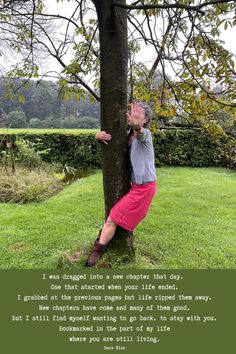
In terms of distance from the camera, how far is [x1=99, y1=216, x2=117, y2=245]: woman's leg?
323 cm

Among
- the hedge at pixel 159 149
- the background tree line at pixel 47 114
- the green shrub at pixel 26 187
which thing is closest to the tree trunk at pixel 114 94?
the green shrub at pixel 26 187

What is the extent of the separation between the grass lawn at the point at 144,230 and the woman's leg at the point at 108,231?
233mm

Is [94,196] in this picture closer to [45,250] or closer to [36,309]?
[45,250]

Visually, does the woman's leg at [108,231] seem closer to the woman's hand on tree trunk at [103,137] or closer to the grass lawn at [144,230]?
the grass lawn at [144,230]

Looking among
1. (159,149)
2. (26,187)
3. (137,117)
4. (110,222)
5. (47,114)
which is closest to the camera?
(137,117)

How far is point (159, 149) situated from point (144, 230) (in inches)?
269

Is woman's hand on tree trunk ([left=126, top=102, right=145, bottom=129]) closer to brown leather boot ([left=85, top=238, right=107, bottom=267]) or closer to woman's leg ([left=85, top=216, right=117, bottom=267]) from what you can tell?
woman's leg ([left=85, top=216, right=117, bottom=267])

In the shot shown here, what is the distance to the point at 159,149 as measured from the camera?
11352 mm

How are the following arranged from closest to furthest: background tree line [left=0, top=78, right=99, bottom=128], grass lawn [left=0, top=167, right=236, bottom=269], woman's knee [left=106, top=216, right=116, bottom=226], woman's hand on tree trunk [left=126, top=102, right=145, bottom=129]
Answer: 1. woman's hand on tree trunk [left=126, top=102, right=145, bottom=129]
2. woman's knee [left=106, top=216, right=116, bottom=226]
3. grass lawn [left=0, top=167, right=236, bottom=269]
4. background tree line [left=0, top=78, right=99, bottom=128]

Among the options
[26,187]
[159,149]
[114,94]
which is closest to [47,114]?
[159,149]

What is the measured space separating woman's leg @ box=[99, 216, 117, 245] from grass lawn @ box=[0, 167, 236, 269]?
233mm

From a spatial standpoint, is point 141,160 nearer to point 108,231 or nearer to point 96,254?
point 108,231

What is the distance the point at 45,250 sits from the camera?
4070mm

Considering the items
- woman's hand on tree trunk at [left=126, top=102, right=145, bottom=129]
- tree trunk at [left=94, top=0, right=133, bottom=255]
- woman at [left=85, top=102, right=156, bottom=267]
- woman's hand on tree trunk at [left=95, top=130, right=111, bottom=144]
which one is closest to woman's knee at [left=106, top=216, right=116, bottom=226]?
woman at [left=85, top=102, right=156, bottom=267]
